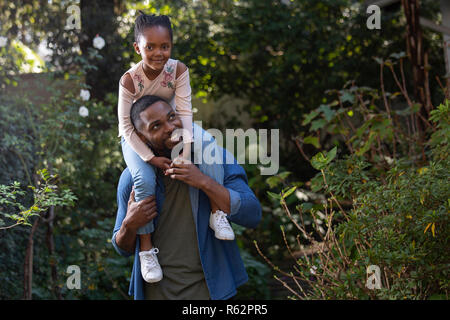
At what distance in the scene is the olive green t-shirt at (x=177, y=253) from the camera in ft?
7.69

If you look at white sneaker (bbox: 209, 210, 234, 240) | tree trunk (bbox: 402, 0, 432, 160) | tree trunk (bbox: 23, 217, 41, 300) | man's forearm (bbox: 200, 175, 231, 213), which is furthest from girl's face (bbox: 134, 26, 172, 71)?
tree trunk (bbox: 402, 0, 432, 160)

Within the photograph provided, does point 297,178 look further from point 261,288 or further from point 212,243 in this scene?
point 212,243

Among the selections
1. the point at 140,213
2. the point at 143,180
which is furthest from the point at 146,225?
the point at 143,180

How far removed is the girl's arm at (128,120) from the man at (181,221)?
0.03m

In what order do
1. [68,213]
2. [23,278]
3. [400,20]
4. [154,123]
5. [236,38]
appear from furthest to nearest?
[400,20] → [236,38] → [68,213] → [23,278] → [154,123]

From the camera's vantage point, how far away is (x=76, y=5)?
6.14 m

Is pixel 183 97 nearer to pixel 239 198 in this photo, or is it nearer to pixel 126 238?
pixel 239 198

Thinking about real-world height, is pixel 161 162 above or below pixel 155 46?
below

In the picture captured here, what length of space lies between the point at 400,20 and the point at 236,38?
212cm

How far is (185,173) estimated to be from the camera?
7.38 ft

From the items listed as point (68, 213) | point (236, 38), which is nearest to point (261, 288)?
point (68, 213)

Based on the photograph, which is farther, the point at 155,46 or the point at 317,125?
the point at 317,125

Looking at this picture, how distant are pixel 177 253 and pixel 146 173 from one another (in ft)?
1.09

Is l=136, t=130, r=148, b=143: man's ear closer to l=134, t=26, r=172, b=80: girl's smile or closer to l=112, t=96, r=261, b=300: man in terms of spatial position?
l=112, t=96, r=261, b=300: man
